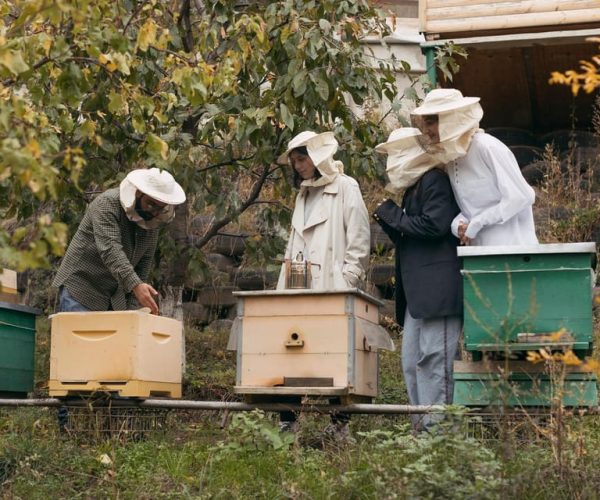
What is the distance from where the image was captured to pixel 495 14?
11781 mm

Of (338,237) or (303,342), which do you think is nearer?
(303,342)

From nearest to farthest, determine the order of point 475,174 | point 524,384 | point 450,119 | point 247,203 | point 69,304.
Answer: point 524,384 < point 450,119 < point 475,174 < point 69,304 < point 247,203

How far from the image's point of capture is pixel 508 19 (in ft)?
38.7

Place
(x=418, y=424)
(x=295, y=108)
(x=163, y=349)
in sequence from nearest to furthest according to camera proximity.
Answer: (x=418, y=424), (x=163, y=349), (x=295, y=108)

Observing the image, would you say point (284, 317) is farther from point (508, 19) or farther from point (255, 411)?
point (508, 19)

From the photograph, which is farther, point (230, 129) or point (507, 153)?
point (230, 129)

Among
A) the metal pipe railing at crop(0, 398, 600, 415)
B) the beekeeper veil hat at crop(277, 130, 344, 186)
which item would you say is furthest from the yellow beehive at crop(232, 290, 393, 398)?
the beekeeper veil hat at crop(277, 130, 344, 186)

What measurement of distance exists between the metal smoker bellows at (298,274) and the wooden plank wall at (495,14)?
5.37m

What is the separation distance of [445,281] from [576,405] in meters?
1.07

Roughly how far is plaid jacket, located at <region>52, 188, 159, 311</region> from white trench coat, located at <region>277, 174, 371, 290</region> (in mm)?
1097

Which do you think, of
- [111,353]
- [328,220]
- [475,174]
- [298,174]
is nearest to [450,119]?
[475,174]

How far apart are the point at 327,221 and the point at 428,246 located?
808 millimetres

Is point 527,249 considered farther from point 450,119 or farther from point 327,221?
point 327,221

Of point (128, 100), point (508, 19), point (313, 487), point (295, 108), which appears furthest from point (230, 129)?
point (508, 19)
